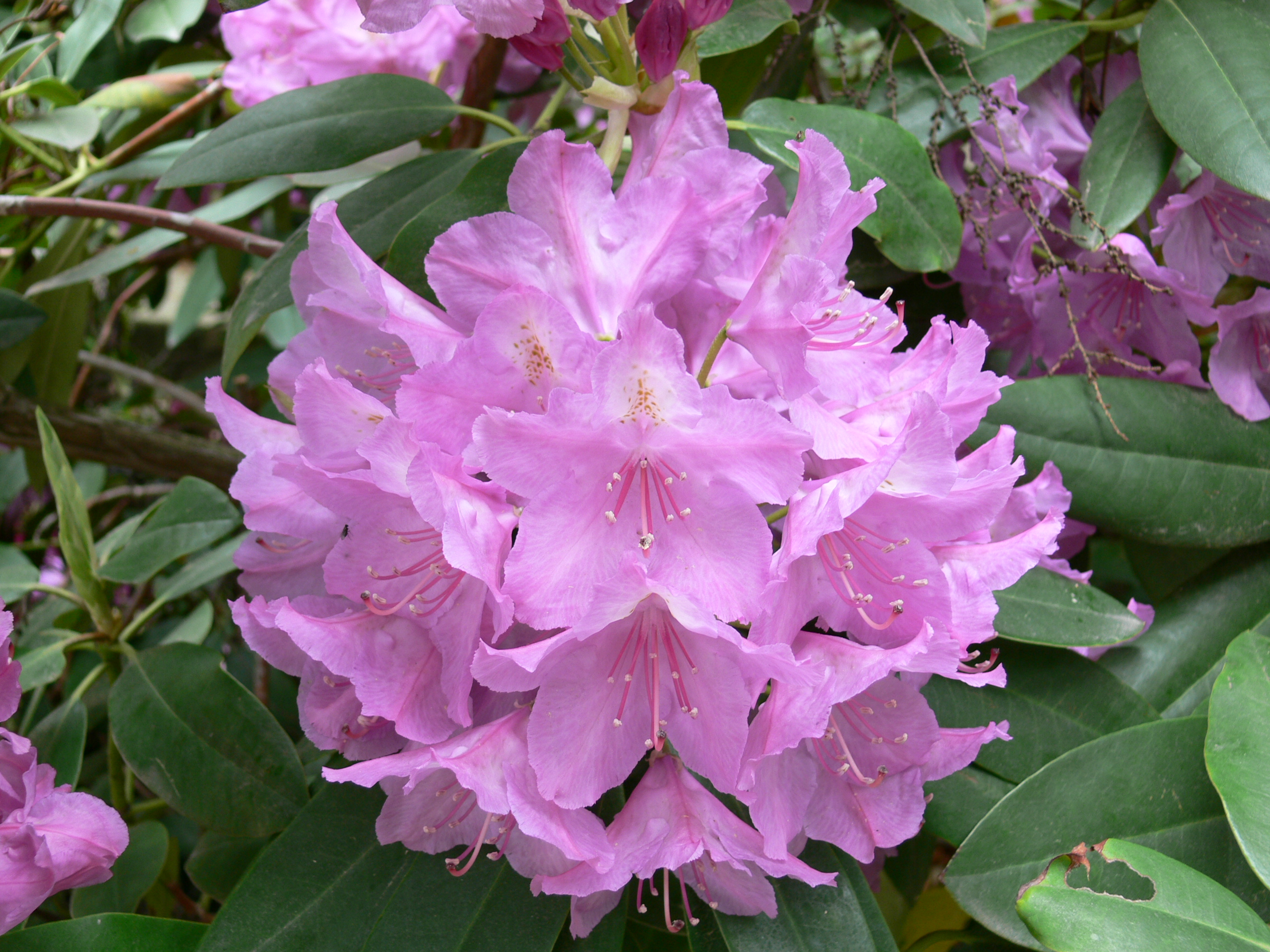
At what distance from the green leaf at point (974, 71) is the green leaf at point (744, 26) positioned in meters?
0.17

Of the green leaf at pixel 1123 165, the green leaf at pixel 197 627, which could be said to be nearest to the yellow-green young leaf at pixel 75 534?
the green leaf at pixel 197 627

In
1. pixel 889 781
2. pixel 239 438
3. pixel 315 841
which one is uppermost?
pixel 239 438

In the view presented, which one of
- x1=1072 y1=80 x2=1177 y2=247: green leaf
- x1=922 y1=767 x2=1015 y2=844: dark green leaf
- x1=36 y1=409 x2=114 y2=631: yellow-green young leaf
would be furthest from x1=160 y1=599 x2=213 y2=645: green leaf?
x1=1072 y1=80 x2=1177 y2=247: green leaf

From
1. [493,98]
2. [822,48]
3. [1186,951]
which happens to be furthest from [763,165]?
[822,48]

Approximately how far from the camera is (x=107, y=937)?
0.75m

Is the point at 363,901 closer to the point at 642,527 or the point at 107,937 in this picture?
the point at 107,937

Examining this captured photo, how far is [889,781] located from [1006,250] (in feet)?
2.15

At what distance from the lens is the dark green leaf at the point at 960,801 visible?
0.81 m

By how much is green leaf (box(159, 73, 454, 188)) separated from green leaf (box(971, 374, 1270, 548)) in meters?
0.66

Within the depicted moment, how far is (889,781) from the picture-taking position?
72cm

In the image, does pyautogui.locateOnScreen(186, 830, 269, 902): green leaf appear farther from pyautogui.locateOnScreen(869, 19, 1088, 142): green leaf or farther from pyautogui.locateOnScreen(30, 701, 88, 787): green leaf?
pyautogui.locateOnScreen(869, 19, 1088, 142): green leaf

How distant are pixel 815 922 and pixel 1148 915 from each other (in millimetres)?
230

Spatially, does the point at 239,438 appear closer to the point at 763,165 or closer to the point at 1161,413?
the point at 763,165

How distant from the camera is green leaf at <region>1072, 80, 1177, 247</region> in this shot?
950 millimetres
